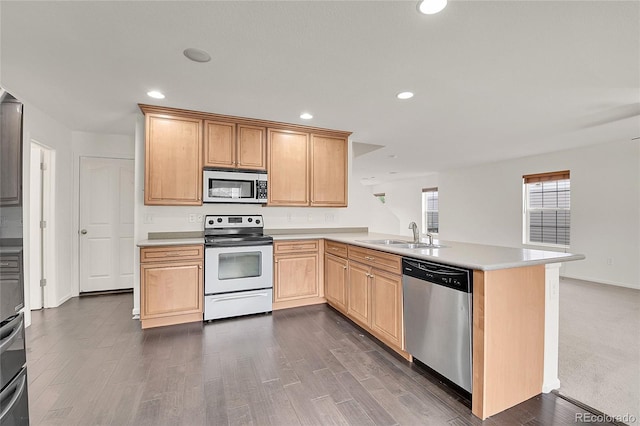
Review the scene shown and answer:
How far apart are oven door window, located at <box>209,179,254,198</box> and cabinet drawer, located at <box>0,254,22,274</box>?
Result: 86.0 inches

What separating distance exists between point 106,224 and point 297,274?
3.01 meters

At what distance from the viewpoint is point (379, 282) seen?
265 centimetres

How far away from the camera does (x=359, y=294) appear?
2979 millimetres

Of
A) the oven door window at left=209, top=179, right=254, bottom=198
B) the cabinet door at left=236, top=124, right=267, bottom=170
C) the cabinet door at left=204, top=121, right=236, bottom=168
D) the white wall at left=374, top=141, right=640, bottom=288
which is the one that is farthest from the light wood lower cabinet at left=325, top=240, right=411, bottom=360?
the white wall at left=374, top=141, right=640, bottom=288

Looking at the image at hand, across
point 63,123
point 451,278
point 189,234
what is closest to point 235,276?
point 189,234

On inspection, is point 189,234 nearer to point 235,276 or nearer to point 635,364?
point 235,276

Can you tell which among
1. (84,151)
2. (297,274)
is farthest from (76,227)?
(297,274)

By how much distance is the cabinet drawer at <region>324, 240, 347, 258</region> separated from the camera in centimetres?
333

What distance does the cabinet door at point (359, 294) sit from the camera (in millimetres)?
2842

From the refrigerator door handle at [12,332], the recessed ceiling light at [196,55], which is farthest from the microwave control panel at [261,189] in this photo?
the refrigerator door handle at [12,332]

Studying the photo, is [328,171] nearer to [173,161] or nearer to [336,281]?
[336,281]

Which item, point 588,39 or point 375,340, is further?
point 375,340

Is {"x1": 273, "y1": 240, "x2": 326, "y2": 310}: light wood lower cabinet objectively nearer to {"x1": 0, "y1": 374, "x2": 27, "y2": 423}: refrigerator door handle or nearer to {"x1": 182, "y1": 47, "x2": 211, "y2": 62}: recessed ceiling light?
{"x1": 182, "y1": 47, "x2": 211, "y2": 62}: recessed ceiling light

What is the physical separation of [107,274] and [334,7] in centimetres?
470
